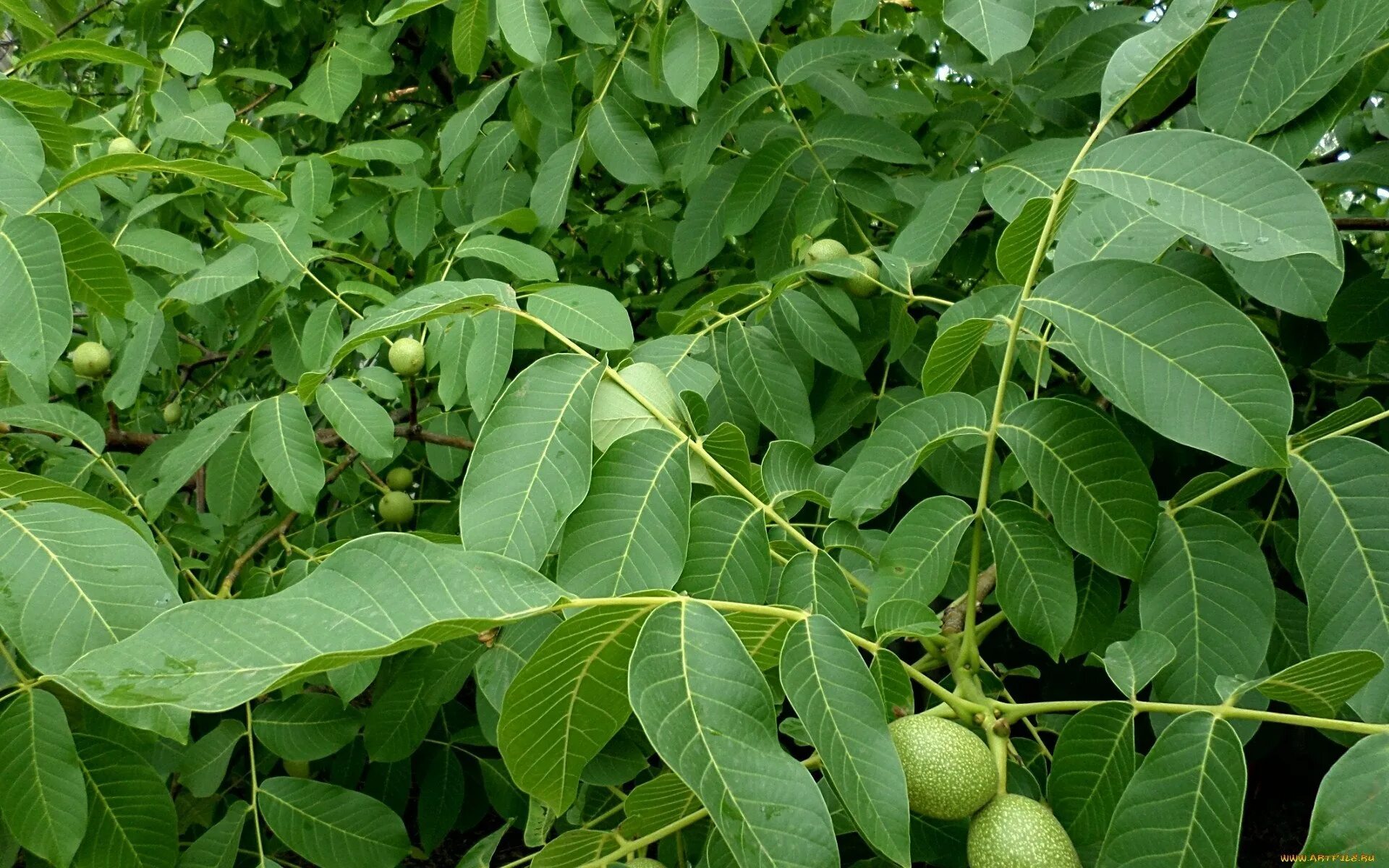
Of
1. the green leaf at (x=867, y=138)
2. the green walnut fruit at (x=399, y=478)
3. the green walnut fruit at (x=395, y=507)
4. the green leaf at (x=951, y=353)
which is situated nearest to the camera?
the green leaf at (x=951, y=353)

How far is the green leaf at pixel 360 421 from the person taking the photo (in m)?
1.47

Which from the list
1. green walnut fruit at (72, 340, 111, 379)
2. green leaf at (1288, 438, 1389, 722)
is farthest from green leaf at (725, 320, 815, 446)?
green walnut fruit at (72, 340, 111, 379)

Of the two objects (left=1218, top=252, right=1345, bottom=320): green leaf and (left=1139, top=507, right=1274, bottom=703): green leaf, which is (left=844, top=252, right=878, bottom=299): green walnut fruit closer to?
(left=1218, top=252, right=1345, bottom=320): green leaf

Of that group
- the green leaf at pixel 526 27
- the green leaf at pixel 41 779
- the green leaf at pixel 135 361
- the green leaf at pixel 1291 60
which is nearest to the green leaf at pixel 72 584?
the green leaf at pixel 41 779

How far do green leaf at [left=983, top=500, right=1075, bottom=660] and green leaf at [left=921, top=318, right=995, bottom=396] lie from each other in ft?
0.48

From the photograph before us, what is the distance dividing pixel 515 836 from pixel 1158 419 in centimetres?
271

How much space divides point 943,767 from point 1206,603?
0.33 metres

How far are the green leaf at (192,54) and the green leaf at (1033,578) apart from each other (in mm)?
Answer: 1805

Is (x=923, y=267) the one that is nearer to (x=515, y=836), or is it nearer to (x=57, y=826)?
(x=57, y=826)

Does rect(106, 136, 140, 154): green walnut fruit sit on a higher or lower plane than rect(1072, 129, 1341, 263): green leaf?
lower

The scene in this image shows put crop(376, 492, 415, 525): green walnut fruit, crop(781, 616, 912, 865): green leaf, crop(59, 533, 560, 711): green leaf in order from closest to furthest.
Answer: crop(59, 533, 560, 711): green leaf → crop(781, 616, 912, 865): green leaf → crop(376, 492, 415, 525): green walnut fruit

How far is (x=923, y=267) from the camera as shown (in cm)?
142

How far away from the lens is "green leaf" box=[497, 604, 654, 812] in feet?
2.48

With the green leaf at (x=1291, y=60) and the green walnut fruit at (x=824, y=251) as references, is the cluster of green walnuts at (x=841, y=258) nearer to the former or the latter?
the green walnut fruit at (x=824, y=251)
